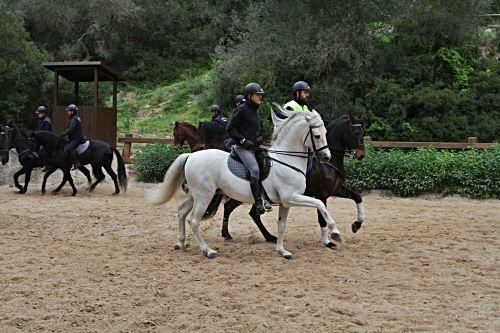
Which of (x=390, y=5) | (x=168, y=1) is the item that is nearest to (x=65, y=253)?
(x=390, y=5)

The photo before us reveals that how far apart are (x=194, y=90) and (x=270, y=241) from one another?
24181 millimetres

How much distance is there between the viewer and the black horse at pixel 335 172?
8945 mm

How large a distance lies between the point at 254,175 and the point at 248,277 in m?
1.59

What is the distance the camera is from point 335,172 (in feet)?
29.7

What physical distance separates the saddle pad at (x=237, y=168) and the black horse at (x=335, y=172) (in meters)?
1.10

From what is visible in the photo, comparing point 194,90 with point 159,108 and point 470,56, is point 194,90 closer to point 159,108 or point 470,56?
point 159,108

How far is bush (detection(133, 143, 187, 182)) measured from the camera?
702 inches

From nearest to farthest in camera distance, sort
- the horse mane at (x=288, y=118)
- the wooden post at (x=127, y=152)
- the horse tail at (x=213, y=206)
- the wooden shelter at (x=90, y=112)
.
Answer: the horse mane at (x=288, y=118) → the horse tail at (x=213, y=206) → the wooden post at (x=127, y=152) → the wooden shelter at (x=90, y=112)

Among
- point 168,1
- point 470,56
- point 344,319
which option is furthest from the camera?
point 168,1

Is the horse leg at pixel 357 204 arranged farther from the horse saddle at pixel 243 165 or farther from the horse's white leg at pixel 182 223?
the horse's white leg at pixel 182 223

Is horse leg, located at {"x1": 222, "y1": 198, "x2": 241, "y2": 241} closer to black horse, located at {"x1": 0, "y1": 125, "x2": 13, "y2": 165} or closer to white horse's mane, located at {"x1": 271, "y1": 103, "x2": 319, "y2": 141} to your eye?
white horse's mane, located at {"x1": 271, "y1": 103, "x2": 319, "y2": 141}

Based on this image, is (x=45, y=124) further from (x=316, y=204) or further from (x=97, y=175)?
(x=316, y=204)

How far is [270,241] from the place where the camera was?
29.9 ft

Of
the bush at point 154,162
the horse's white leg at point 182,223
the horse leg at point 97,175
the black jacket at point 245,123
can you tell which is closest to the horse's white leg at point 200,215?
the horse's white leg at point 182,223
